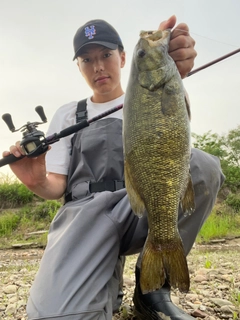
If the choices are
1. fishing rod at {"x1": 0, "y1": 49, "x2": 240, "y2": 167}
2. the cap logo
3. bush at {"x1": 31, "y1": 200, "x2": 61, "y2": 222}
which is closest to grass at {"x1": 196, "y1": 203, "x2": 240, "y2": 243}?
bush at {"x1": 31, "y1": 200, "x2": 61, "y2": 222}

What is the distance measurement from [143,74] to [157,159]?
0.50m

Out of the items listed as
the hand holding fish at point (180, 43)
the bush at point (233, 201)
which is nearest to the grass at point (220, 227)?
the bush at point (233, 201)

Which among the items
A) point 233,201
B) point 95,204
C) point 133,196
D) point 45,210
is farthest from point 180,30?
point 233,201

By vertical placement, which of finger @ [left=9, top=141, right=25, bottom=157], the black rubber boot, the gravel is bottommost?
the gravel

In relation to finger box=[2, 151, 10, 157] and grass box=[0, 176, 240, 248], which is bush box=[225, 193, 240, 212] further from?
finger box=[2, 151, 10, 157]

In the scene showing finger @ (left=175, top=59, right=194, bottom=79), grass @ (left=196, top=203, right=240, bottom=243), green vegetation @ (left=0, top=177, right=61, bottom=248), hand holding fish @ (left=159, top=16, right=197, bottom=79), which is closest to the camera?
hand holding fish @ (left=159, top=16, right=197, bottom=79)

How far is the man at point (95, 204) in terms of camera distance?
2.36 m

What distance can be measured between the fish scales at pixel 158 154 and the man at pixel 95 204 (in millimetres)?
364

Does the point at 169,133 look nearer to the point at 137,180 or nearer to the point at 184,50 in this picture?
the point at 137,180

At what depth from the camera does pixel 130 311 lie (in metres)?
2.98

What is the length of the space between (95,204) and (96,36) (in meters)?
1.66

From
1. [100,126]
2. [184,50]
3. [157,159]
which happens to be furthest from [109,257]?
[184,50]

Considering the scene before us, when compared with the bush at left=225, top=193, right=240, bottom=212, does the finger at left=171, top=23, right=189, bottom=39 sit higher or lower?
higher

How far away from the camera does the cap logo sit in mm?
3393
